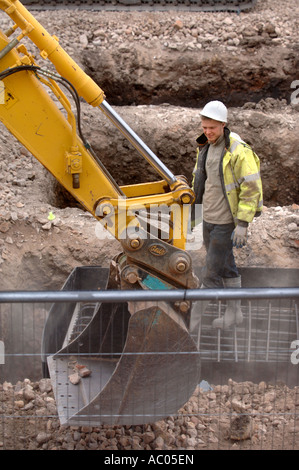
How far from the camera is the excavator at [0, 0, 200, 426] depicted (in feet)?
14.1

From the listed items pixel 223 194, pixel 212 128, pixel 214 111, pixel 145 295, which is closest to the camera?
pixel 145 295

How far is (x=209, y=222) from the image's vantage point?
5.95 m

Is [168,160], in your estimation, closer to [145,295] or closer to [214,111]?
[214,111]

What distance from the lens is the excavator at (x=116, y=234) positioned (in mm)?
4293

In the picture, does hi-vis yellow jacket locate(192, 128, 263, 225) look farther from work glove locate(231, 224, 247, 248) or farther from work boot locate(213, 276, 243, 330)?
work boot locate(213, 276, 243, 330)

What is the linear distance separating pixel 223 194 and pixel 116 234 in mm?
1407

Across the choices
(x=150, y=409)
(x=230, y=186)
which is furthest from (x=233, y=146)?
(x=150, y=409)

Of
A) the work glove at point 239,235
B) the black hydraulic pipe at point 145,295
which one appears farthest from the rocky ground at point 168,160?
the work glove at point 239,235

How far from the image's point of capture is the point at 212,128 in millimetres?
5430

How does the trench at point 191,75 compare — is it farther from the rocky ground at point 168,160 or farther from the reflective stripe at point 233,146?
the reflective stripe at point 233,146

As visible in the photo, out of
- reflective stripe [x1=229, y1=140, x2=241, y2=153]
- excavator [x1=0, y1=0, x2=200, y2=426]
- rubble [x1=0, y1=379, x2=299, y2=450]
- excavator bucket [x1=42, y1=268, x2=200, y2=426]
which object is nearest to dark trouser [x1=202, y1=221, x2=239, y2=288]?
reflective stripe [x1=229, y1=140, x2=241, y2=153]

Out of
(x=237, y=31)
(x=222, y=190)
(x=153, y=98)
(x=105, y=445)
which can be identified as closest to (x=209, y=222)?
(x=222, y=190)

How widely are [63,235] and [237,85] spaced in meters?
5.65

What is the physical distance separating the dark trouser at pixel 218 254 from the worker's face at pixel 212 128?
0.88 meters
